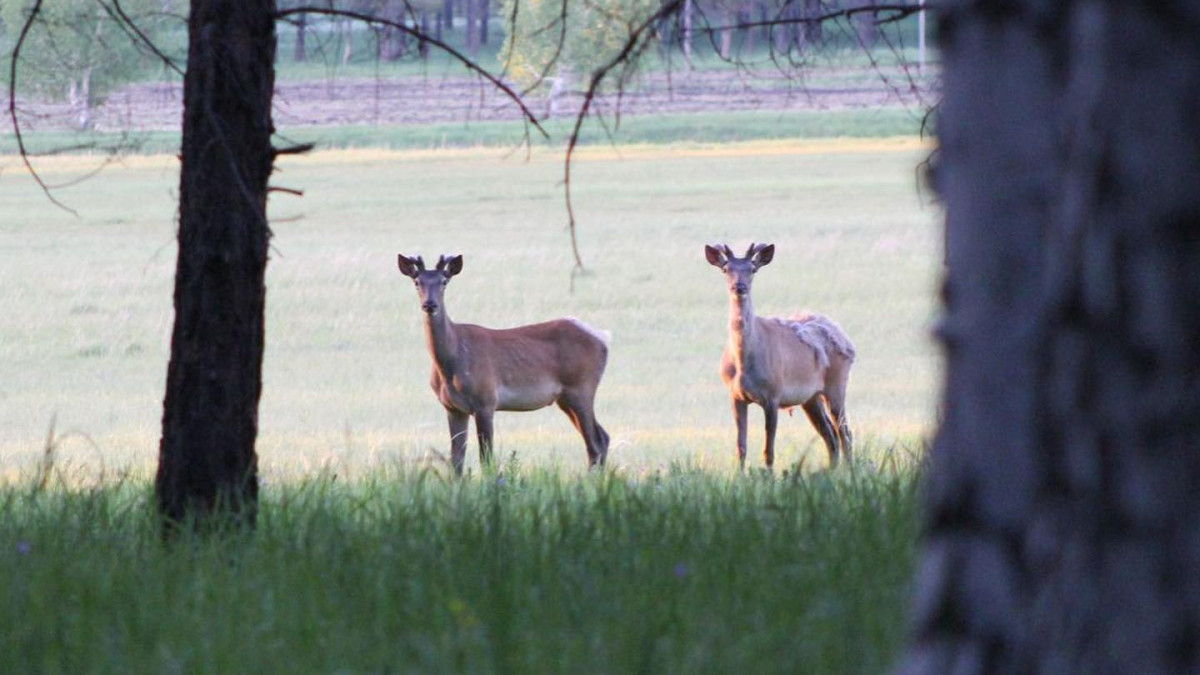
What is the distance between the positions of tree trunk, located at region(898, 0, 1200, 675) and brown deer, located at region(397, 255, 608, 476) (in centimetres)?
901

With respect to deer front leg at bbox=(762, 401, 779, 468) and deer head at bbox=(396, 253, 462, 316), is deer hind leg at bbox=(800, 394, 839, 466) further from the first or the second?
deer head at bbox=(396, 253, 462, 316)

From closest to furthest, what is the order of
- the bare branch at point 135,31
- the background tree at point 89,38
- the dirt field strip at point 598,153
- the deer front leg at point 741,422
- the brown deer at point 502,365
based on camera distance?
the bare branch at point 135,31
the background tree at point 89,38
the deer front leg at point 741,422
the brown deer at point 502,365
the dirt field strip at point 598,153

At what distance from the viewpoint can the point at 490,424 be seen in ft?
39.3

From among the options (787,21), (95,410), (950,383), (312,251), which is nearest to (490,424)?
(95,410)

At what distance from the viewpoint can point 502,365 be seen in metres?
12.4

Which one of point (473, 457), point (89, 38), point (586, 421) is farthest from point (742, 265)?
point (89, 38)

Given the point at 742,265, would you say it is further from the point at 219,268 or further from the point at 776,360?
the point at 219,268

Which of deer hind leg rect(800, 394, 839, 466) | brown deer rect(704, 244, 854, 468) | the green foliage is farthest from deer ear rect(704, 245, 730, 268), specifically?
the green foliage

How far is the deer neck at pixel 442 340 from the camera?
1173 centimetres

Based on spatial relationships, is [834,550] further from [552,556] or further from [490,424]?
[490,424]

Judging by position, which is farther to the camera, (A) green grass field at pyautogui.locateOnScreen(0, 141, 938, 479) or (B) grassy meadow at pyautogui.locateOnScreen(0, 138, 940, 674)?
(A) green grass field at pyautogui.locateOnScreen(0, 141, 938, 479)

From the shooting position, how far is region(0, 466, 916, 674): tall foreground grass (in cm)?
333

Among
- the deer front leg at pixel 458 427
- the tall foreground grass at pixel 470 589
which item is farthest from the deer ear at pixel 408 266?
the tall foreground grass at pixel 470 589

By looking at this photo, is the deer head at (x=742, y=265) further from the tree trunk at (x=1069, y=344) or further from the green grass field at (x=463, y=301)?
the tree trunk at (x=1069, y=344)
